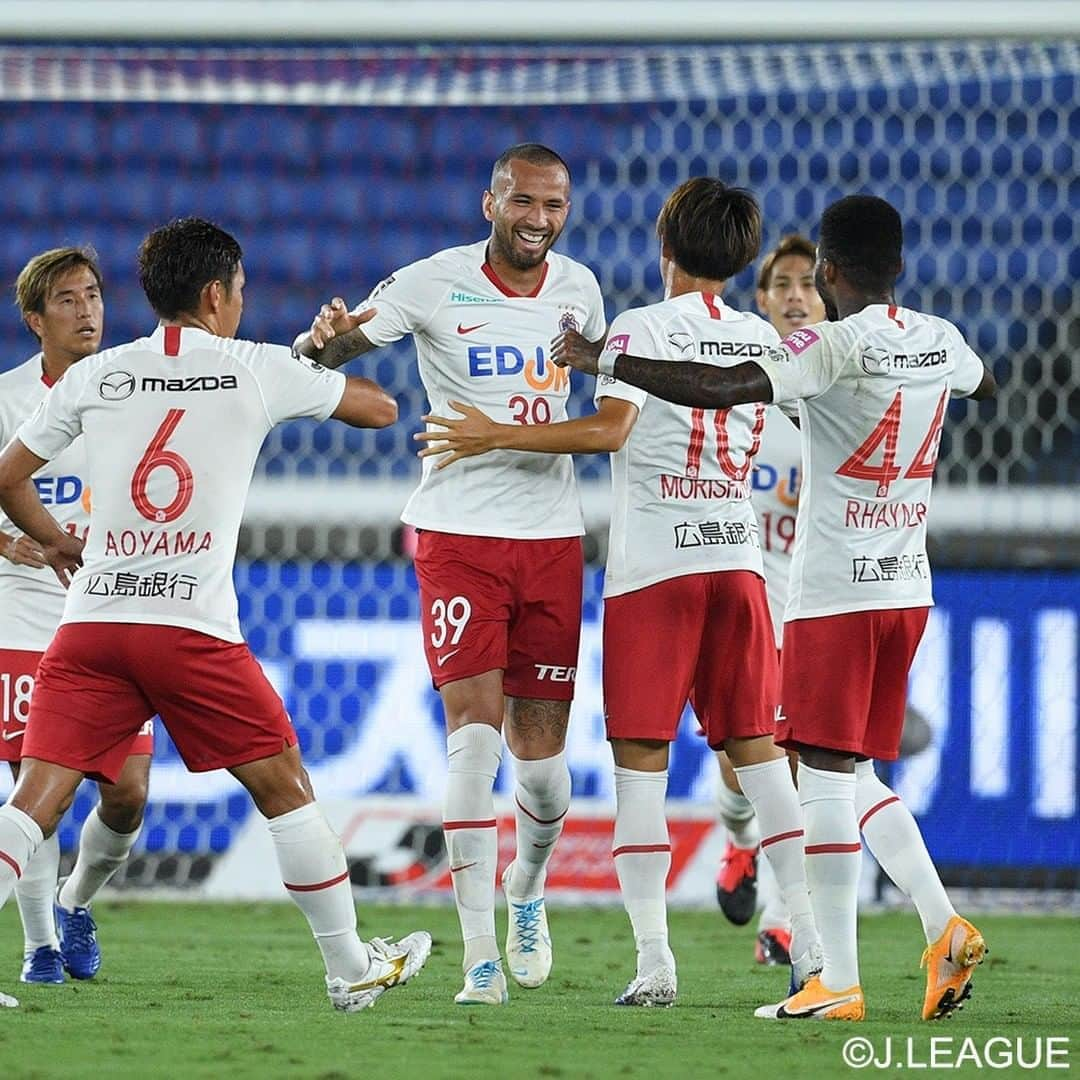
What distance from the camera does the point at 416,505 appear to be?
467cm

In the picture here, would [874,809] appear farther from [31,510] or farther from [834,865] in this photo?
[31,510]

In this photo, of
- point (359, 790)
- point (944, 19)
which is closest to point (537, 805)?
point (359, 790)

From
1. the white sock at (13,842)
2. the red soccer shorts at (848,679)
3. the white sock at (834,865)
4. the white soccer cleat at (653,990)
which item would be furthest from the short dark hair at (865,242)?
the white sock at (13,842)

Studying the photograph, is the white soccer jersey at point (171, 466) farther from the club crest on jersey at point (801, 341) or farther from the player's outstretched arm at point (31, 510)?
the club crest on jersey at point (801, 341)

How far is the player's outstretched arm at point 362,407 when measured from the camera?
4023mm

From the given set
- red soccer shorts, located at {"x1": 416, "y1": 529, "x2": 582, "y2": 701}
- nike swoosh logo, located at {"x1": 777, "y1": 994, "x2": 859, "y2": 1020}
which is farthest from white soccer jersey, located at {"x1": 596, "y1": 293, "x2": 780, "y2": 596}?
nike swoosh logo, located at {"x1": 777, "y1": 994, "x2": 859, "y2": 1020}

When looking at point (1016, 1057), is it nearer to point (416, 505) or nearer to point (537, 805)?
point (537, 805)

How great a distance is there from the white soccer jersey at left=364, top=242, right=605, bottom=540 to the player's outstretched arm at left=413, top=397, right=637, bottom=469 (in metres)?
0.23

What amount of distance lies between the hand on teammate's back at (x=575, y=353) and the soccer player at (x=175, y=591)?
558 mm

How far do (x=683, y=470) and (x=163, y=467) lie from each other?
1.24m

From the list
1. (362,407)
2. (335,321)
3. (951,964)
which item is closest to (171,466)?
(362,407)

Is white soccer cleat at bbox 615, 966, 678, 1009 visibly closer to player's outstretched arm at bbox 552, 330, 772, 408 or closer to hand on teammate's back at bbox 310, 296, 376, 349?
player's outstretched arm at bbox 552, 330, 772, 408

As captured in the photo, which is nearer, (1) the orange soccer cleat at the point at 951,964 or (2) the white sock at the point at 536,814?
(1) the orange soccer cleat at the point at 951,964

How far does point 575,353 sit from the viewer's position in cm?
436
